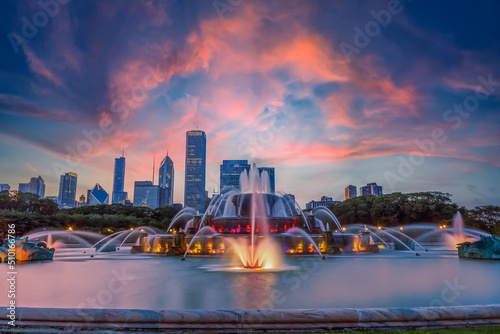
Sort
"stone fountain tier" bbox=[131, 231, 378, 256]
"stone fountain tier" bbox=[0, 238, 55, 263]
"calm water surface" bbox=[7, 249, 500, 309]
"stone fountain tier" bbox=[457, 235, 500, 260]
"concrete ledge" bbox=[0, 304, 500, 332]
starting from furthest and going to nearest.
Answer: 1. "stone fountain tier" bbox=[131, 231, 378, 256]
2. "stone fountain tier" bbox=[457, 235, 500, 260]
3. "stone fountain tier" bbox=[0, 238, 55, 263]
4. "calm water surface" bbox=[7, 249, 500, 309]
5. "concrete ledge" bbox=[0, 304, 500, 332]

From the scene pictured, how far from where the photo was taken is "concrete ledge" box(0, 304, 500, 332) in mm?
5668

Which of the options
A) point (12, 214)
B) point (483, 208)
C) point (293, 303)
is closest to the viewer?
point (293, 303)

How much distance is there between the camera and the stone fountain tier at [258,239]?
2427cm

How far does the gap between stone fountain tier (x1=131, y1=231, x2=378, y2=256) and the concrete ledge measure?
18295 millimetres

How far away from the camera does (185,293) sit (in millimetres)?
9344

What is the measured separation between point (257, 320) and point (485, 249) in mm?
21698

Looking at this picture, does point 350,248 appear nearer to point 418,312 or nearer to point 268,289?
point 268,289

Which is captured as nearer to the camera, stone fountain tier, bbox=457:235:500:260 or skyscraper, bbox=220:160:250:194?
stone fountain tier, bbox=457:235:500:260

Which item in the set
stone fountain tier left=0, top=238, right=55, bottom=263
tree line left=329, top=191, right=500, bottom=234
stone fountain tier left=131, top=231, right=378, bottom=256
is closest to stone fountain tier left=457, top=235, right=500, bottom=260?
stone fountain tier left=131, top=231, right=378, bottom=256

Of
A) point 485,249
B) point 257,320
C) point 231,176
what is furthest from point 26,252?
point 231,176

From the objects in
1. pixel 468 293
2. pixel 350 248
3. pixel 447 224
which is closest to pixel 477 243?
pixel 350 248

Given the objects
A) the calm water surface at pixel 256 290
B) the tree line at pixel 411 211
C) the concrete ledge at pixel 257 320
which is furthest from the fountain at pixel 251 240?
the tree line at pixel 411 211

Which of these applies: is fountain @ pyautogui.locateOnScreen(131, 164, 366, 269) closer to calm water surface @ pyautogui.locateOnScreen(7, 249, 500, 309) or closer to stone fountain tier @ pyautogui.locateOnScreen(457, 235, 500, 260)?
calm water surface @ pyautogui.locateOnScreen(7, 249, 500, 309)

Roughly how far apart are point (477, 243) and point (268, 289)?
18.9 m
